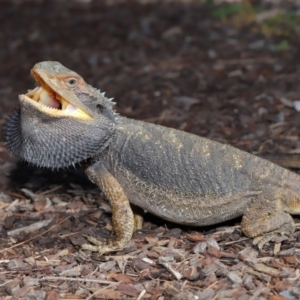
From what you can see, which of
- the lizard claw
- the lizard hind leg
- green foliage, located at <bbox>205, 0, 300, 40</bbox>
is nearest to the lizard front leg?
the lizard claw

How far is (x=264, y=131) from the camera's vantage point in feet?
22.6

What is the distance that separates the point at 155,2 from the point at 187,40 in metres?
2.25

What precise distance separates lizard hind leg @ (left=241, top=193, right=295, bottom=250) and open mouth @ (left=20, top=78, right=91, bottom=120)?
145cm

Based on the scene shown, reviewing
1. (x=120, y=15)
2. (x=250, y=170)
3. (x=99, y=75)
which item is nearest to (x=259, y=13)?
(x=120, y=15)

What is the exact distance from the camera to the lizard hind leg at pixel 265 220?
16.1ft

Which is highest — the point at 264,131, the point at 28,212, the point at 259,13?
the point at 259,13

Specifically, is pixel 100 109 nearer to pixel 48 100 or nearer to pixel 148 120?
pixel 48 100

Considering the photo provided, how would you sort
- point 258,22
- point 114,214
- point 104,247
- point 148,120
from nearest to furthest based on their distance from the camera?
point 104,247, point 114,214, point 148,120, point 258,22

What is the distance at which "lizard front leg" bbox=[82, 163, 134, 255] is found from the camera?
5.07 meters

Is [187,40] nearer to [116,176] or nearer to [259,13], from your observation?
[259,13]

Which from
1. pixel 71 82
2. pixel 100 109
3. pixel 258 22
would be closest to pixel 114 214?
pixel 100 109

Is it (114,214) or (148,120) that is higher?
(148,120)

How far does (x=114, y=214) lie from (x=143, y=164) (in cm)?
47

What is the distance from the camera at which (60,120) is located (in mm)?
4836
